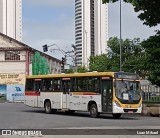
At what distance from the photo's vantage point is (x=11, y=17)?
7088cm

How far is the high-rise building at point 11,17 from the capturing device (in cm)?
7062

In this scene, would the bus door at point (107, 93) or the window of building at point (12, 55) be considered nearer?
the bus door at point (107, 93)

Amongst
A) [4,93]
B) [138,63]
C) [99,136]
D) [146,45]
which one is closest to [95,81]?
[146,45]

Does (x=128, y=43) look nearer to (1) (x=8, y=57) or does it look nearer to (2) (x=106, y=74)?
(1) (x=8, y=57)

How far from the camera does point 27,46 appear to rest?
70625mm

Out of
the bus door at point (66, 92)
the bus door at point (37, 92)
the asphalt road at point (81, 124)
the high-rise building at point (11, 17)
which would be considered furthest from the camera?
the high-rise building at point (11, 17)

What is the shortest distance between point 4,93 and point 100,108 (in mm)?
38172

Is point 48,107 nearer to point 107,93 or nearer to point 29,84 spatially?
point 29,84

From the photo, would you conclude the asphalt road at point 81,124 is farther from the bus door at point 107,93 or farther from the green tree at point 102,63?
the green tree at point 102,63

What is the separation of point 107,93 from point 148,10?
6206mm

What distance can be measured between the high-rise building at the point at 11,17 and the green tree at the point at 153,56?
43862mm

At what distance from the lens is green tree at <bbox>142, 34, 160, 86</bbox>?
92.2 feet

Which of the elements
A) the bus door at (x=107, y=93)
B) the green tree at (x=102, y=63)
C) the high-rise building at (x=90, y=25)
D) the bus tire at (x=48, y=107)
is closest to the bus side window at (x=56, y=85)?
the bus tire at (x=48, y=107)

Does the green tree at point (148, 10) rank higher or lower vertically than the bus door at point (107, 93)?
higher
